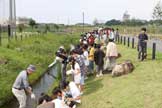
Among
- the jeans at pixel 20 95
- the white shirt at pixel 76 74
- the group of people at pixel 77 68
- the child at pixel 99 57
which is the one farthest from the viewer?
the child at pixel 99 57

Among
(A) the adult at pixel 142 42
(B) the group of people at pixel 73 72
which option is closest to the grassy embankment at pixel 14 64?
(B) the group of people at pixel 73 72

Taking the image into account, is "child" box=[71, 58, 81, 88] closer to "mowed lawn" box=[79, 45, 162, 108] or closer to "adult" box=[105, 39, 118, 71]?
"mowed lawn" box=[79, 45, 162, 108]

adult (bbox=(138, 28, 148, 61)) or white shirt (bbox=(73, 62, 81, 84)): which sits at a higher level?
adult (bbox=(138, 28, 148, 61))

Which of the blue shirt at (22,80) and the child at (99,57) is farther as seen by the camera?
the child at (99,57)

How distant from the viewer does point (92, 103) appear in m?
17.3

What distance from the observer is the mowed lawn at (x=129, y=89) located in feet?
51.8

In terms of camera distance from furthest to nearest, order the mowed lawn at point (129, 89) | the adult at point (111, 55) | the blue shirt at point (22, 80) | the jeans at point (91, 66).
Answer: the jeans at point (91, 66), the adult at point (111, 55), the blue shirt at point (22, 80), the mowed lawn at point (129, 89)

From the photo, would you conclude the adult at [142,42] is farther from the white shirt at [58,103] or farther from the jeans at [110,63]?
the white shirt at [58,103]

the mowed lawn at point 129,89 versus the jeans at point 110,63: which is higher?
the jeans at point 110,63

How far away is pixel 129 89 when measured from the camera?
17.6m

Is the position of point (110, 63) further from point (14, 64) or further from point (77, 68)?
point (14, 64)

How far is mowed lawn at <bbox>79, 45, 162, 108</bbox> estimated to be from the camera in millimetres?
15789

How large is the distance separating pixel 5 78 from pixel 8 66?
308cm

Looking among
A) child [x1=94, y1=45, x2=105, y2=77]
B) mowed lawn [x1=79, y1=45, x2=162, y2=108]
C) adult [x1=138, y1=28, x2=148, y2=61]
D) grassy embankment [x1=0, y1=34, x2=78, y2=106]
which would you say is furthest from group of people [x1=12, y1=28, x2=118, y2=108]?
grassy embankment [x1=0, y1=34, x2=78, y2=106]
